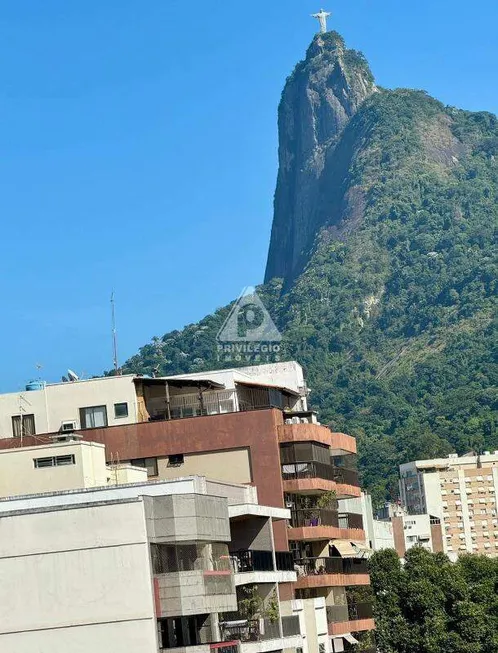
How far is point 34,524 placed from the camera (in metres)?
53.1

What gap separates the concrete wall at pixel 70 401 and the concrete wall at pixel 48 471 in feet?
28.0

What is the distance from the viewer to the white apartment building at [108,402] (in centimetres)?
7194

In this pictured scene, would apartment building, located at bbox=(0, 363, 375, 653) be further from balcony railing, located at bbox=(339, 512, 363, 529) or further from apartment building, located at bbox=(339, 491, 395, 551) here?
apartment building, located at bbox=(339, 491, 395, 551)

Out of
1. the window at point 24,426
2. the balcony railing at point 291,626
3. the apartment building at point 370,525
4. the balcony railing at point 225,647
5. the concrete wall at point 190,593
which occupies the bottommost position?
the balcony railing at point 225,647

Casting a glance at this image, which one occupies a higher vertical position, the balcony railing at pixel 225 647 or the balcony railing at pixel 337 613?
the balcony railing at pixel 337 613

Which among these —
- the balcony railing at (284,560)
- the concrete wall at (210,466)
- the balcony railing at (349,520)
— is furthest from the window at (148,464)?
the balcony railing at (349,520)

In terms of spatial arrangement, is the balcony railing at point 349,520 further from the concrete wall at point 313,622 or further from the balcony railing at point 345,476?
the concrete wall at point 313,622

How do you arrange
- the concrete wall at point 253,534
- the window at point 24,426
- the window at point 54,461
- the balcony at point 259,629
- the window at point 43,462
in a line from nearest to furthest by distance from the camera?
the balcony at point 259,629
the window at point 54,461
the window at point 43,462
the concrete wall at point 253,534
the window at point 24,426

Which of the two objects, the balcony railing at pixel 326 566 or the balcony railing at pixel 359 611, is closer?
the balcony railing at pixel 326 566

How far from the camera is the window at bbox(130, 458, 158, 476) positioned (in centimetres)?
6969

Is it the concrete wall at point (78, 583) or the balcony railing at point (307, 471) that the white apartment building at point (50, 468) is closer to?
A: the concrete wall at point (78, 583)

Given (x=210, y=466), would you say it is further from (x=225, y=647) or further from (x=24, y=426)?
(x=225, y=647)

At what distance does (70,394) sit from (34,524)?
19519 mm

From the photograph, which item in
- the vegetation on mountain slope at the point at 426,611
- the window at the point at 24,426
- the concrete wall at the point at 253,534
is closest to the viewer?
the concrete wall at the point at 253,534
